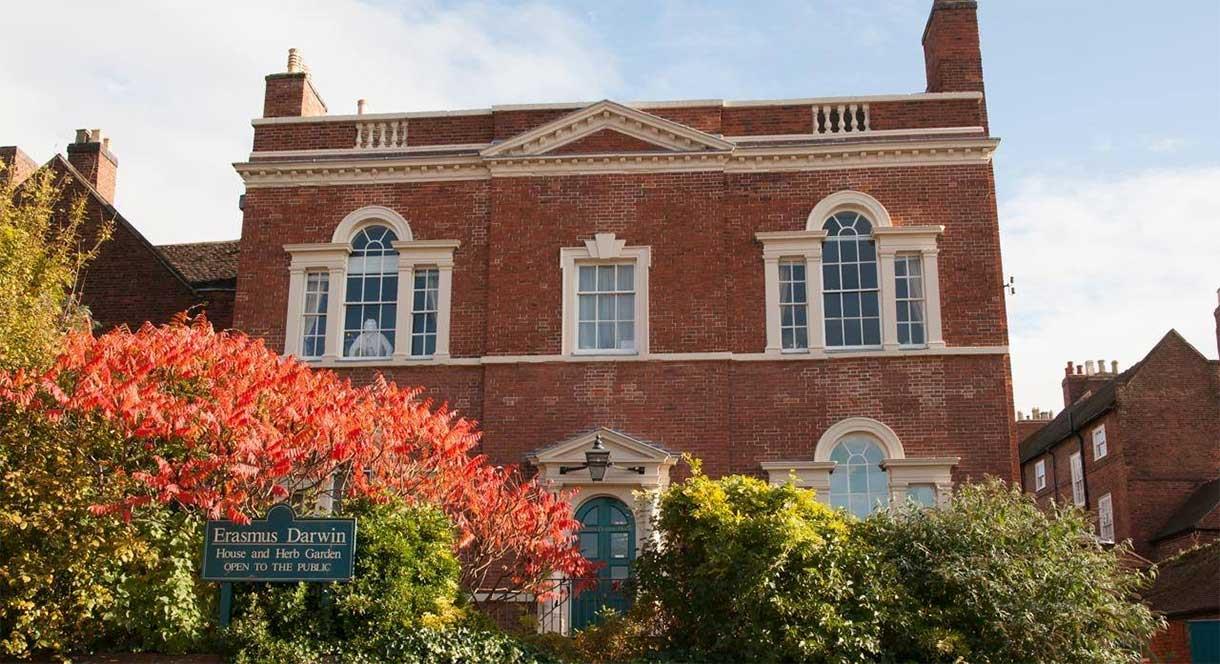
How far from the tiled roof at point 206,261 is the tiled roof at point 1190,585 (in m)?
18.1

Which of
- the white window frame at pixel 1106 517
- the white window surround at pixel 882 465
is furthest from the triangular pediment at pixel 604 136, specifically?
the white window frame at pixel 1106 517

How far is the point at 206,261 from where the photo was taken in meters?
25.6

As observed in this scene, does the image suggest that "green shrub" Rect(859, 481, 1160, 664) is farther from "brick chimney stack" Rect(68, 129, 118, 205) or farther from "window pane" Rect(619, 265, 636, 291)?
"brick chimney stack" Rect(68, 129, 118, 205)

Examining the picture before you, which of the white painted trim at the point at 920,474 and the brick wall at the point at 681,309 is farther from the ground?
the brick wall at the point at 681,309

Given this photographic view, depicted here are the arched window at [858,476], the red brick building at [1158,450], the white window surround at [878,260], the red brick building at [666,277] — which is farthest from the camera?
the red brick building at [1158,450]

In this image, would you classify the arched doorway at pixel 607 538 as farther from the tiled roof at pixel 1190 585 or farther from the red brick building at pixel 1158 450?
the red brick building at pixel 1158 450

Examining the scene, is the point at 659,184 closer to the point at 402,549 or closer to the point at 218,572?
the point at 402,549

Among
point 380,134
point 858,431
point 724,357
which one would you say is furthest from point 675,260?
point 380,134

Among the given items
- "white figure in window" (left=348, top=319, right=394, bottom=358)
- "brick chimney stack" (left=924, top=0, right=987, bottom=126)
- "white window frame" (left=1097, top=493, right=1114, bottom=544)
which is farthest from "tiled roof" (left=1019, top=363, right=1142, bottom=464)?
"white figure in window" (left=348, top=319, right=394, bottom=358)

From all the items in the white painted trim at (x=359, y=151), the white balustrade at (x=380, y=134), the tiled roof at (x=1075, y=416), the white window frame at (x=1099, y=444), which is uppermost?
the white balustrade at (x=380, y=134)

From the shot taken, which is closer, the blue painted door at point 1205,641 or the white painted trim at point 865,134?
the blue painted door at point 1205,641

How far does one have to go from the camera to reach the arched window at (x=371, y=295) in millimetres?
19984

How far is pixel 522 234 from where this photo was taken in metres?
20.1

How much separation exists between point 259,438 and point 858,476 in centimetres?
983
